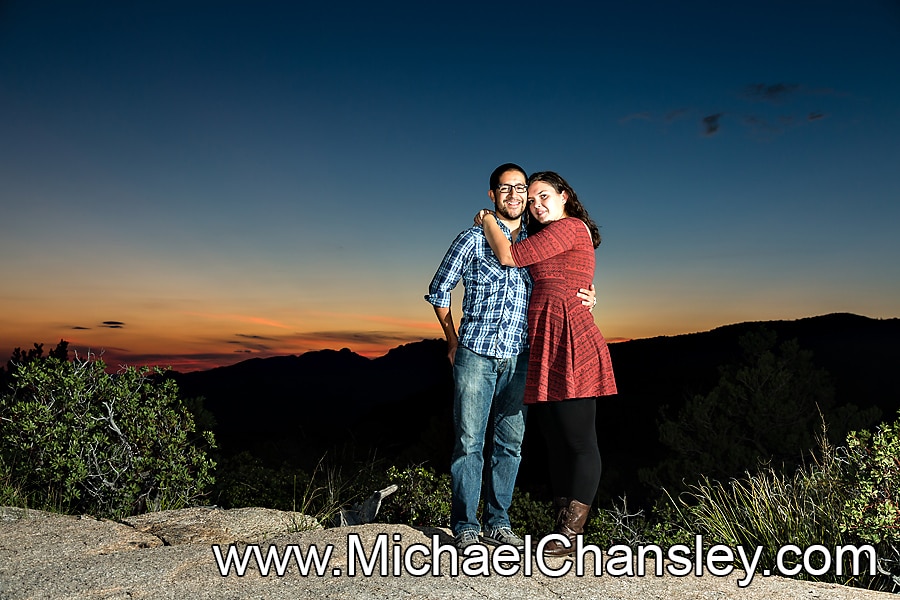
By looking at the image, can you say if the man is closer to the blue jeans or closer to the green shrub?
the blue jeans

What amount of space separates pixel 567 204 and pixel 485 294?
0.63 meters

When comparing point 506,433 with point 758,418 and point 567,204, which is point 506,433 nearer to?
point 567,204

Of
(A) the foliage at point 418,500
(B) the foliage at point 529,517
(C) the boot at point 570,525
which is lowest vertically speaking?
(B) the foliage at point 529,517

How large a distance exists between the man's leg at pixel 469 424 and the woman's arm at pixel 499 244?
481 mm

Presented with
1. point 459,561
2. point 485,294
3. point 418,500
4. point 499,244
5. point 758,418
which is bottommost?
point 418,500

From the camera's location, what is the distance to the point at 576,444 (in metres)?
3.70

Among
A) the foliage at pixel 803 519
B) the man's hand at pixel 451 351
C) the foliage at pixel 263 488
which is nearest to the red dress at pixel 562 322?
the man's hand at pixel 451 351

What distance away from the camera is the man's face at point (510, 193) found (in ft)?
12.7

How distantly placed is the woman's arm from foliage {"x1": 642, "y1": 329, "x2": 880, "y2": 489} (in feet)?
23.0

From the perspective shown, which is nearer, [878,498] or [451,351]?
[451,351]

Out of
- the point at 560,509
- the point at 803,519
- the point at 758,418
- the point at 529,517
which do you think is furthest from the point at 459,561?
the point at 758,418

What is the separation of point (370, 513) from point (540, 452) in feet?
43.1

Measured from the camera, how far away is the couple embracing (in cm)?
371

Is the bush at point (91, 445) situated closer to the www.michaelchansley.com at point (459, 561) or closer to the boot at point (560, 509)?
the www.michaelchansley.com at point (459, 561)
